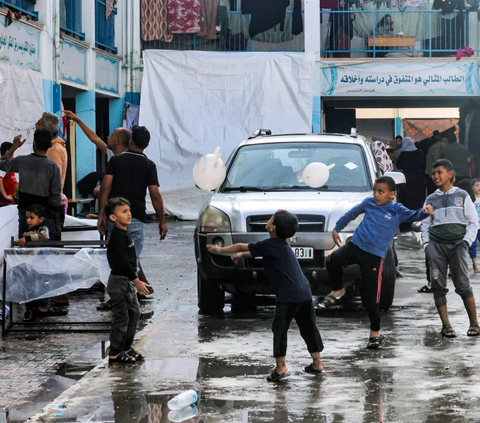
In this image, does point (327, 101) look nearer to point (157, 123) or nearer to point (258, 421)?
point (157, 123)

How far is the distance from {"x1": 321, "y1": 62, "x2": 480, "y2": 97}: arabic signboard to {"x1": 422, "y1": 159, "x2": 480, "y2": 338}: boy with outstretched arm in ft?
54.1

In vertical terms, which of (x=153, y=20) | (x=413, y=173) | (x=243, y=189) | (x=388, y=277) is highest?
(x=153, y=20)

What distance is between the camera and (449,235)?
7.82m

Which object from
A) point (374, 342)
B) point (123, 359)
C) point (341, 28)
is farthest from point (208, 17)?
point (123, 359)

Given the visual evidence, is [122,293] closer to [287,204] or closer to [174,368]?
[174,368]

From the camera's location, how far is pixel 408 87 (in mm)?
24172

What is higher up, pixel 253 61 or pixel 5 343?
pixel 253 61

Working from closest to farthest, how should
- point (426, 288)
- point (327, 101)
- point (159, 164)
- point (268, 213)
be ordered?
point (268, 213)
point (426, 288)
point (159, 164)
point (327, 101)

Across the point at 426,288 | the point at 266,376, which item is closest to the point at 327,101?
the point at 426,288

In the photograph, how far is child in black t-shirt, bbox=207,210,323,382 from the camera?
629cm

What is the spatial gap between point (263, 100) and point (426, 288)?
1362cm

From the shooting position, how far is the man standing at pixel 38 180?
8852mm

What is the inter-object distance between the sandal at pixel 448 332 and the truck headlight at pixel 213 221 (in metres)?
2.19

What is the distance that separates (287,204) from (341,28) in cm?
1798
